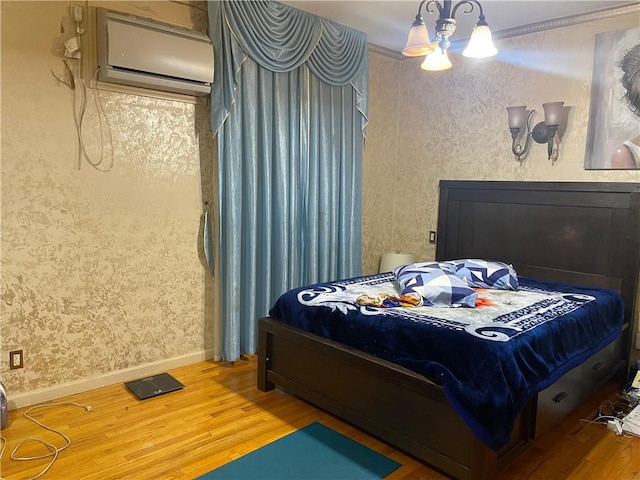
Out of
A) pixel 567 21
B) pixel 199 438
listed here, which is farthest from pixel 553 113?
pixel 199 438

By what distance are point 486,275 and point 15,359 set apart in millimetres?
2794

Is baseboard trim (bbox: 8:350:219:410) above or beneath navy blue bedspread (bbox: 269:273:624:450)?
beneath

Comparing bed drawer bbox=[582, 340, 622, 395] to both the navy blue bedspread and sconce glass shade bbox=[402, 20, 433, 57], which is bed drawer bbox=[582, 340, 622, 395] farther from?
sconce glass shade bbox=[402, 20, 433, 57]

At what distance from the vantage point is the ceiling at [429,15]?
3242 millimetres

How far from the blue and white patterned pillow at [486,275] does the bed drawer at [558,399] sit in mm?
676

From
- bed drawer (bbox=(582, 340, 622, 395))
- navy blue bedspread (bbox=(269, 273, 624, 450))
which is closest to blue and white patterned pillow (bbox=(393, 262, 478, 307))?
navy blue bedspread (bbox=(269, 273, 624, 450))

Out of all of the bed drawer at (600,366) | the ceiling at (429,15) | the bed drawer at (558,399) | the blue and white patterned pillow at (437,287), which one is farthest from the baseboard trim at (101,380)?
the ceiling at (429,15)

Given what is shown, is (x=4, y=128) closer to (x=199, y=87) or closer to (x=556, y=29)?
(x=199, y=87)

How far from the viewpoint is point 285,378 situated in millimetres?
2814

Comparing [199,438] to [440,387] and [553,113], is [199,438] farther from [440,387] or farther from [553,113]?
[553,113]

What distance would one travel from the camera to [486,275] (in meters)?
3.13

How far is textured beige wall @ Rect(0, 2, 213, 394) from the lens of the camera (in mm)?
2553

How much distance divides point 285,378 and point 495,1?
278 centimetres

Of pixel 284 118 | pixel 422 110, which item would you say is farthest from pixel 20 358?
pixel 422 110
